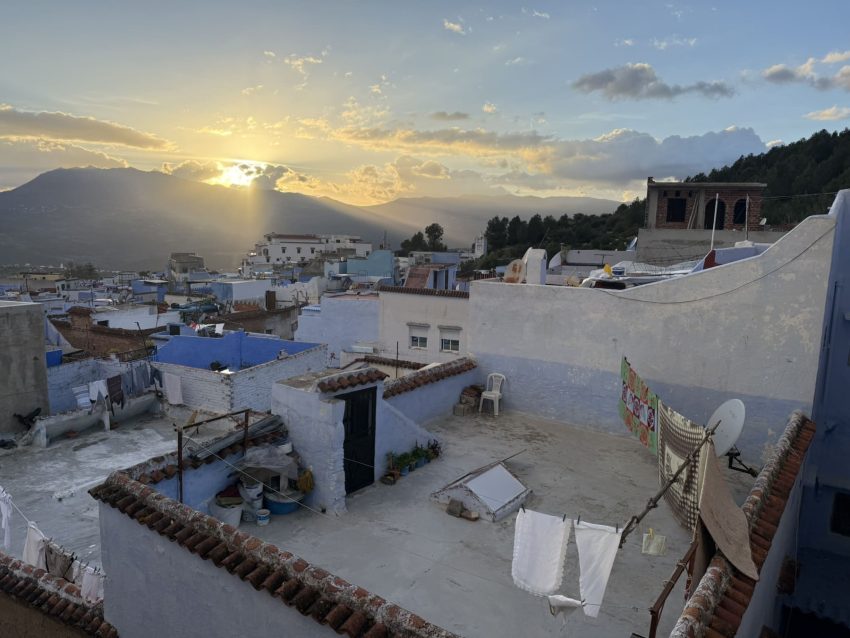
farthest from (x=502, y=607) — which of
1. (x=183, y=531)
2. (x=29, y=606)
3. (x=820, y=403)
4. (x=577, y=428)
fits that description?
(x=820, y=403)

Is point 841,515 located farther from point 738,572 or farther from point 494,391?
point 738,572

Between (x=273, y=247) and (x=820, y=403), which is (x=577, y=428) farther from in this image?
(x=273, y=247)

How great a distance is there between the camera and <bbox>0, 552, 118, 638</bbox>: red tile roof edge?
24.3 feet

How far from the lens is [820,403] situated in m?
10.7

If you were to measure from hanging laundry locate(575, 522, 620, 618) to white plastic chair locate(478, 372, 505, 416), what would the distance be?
24.6ft

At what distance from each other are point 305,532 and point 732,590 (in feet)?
16.8

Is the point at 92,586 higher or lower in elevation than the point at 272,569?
lower

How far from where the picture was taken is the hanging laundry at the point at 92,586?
7.96m

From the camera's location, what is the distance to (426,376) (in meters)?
11.3

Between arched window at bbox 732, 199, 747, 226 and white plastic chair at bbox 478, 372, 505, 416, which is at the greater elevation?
arched window at bbox 732, 199, 747, 226

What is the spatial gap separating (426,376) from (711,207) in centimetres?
2892

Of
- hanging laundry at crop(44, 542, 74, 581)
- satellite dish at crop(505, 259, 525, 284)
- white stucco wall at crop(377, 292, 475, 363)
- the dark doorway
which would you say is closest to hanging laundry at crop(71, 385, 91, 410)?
hanging laundry at crop(44, 542, 74, 581)

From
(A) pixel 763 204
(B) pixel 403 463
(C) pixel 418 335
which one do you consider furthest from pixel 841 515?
(A) pixel 763 204

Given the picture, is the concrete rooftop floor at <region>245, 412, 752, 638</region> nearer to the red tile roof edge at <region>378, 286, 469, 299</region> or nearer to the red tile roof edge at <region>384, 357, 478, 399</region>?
the red tile roof edge at <region>384, 357, 478, 399</region>
